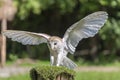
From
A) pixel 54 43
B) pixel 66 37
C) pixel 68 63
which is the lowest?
pixel 68 63

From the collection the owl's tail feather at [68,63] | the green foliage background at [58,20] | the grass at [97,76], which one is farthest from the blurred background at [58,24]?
the owl's tail feather at [68,63]

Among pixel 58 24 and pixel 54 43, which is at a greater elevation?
pixel 58 24

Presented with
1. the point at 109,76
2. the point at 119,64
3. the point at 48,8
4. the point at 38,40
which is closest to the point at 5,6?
the point at 48,8

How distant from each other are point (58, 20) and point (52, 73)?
16.0 m

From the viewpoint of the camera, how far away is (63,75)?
7324 millimetres

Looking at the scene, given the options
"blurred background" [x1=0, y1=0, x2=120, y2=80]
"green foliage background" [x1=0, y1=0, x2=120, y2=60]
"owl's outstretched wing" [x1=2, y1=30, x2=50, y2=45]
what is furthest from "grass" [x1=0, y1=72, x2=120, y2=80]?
"owl's outstretched wing" [x1=2, y1=30, x2=50, y2=45]

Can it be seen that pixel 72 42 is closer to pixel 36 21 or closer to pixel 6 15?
pixel 6 15

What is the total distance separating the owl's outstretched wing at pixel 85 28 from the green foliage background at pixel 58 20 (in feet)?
39.6

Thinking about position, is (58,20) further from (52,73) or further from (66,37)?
(52,73)

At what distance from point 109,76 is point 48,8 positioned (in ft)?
24.6

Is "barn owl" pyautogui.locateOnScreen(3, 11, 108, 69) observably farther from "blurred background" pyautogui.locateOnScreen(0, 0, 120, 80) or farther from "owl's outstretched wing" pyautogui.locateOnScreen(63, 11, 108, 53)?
"blurred background" pyautogui.locateOnScreen(0, 0, 120, 80)

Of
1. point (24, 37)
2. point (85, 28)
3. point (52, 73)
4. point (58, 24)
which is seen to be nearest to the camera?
point (52, 73)

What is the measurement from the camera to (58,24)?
23.2 m

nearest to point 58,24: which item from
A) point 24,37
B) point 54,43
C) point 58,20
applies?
point 58,20
